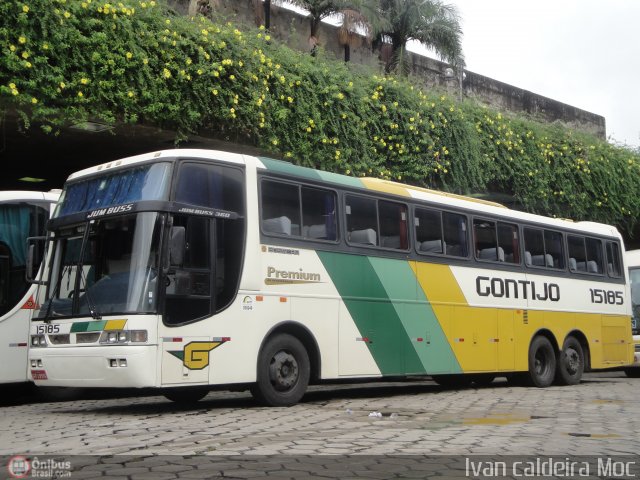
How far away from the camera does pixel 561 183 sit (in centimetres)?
2422

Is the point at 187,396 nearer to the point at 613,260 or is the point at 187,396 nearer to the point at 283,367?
the point at 283,367

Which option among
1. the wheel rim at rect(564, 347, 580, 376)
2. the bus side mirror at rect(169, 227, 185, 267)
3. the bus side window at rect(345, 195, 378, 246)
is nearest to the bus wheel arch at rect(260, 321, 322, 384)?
the bus side window at rect(345, 195, 378, 246)

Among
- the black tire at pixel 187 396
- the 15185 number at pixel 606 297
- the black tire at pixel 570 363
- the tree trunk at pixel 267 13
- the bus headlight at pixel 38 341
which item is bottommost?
the black tire at pixel 187 396

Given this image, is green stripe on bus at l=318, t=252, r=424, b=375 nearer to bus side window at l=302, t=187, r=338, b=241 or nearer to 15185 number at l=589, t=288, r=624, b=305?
bus side window at l=302, t=187, r=338, b=241

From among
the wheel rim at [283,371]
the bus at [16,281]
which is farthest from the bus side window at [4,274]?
the wheel rim at [283,371]

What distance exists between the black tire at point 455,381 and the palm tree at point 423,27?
48.9 ft

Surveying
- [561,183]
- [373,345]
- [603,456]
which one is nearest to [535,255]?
[373,345]

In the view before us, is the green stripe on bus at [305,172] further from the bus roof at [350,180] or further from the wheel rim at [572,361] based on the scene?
the wheel rim at [572,361]

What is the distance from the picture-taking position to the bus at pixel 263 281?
32.2 feet

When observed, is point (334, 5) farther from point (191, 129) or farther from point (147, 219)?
point (147, 219)

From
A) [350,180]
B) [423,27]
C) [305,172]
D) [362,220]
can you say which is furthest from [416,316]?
[423,27]

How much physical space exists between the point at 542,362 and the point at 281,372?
7476 millimetres

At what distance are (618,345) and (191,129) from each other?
409 inches

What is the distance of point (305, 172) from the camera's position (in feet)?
39.4
